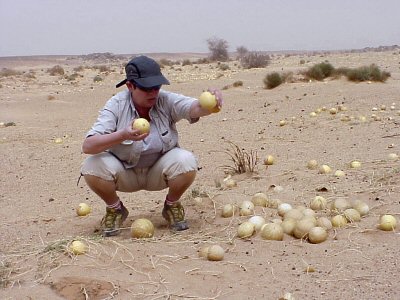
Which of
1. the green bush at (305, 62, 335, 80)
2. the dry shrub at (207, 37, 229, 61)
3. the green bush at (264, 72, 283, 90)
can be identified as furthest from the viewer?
the dry shrub at (207, 37, 229, 61)

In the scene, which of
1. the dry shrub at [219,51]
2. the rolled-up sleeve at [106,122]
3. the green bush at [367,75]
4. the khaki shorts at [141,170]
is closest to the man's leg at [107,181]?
the khaki shorts at [141,170]

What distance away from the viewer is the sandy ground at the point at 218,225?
3.35 m

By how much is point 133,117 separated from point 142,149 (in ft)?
0.84

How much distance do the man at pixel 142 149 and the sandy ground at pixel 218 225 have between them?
1.05ft

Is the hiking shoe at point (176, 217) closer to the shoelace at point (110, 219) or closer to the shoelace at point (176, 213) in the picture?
the shoelace at point (176, 213)

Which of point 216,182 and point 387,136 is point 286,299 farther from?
point 387,136

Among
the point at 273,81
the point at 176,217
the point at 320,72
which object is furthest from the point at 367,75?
the point at 176,217

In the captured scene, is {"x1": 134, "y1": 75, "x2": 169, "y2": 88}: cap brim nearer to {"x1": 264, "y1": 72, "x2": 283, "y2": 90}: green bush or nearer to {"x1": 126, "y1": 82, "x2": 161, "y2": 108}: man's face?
{"x1": 126, "y1": 82, "x2": 161, "y2": 108}: man's face

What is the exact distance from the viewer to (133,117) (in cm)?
450

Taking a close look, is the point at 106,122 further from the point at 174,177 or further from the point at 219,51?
the point at 219,51

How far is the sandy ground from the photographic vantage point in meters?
3.35

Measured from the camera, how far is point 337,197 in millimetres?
5199

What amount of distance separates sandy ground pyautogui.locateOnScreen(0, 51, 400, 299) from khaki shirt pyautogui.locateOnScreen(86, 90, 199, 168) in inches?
26.1

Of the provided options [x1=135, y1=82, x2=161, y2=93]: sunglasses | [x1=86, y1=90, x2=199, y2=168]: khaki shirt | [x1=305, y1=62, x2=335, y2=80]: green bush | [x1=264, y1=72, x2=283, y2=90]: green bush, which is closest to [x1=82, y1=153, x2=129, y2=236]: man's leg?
[x1=86, y1=90, x2=199, y2=168]: khaki shirt
